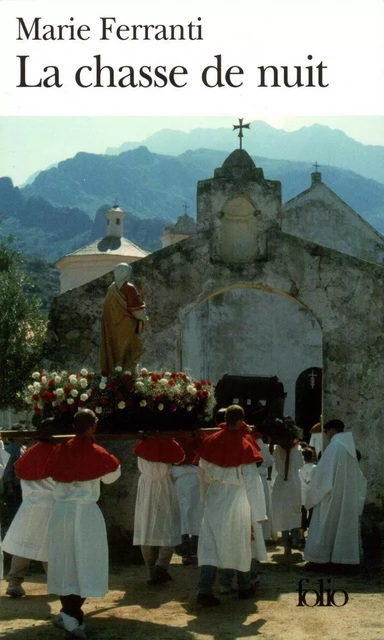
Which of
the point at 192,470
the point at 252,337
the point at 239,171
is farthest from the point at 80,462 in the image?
the point at 252,337

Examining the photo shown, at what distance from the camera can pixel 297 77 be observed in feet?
32.2

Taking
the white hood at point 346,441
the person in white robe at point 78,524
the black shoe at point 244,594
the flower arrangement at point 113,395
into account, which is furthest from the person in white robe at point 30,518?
the white hood at point 346,441

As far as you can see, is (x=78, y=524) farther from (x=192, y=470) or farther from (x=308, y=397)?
(x=308, y=397)

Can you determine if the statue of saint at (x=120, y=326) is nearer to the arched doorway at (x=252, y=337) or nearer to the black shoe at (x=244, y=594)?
the black shoe at (x=244, y=594)

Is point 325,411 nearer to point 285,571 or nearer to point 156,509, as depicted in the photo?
point 285,571

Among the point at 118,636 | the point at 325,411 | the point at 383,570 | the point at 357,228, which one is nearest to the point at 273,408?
the point at 357,228

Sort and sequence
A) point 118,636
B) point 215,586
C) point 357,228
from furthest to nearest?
point 357,228 < point 215,586 < point 118,636

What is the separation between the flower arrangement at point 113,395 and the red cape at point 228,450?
114cm

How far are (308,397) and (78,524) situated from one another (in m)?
22.5

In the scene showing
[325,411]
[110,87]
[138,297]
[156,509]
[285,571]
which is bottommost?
[285,571]

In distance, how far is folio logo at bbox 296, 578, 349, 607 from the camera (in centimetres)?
941

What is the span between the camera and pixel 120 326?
11461 millimetres

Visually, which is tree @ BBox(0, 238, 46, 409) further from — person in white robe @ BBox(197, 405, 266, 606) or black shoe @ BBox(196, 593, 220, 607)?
black shoe @ BBox(196, 593, 220, 607)

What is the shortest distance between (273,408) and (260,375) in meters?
1.38
